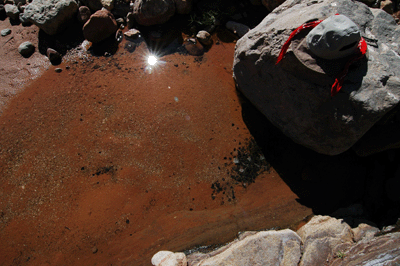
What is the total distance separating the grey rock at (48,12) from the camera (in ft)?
15.3

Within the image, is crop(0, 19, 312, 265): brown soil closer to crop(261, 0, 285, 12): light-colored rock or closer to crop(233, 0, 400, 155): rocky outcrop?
crop(233, 0, 400, 155): rocky outcrop

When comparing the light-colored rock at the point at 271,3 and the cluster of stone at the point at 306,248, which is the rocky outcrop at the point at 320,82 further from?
the cluster of stone at the point at 306,248

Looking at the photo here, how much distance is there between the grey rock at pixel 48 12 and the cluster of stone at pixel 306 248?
4.81m

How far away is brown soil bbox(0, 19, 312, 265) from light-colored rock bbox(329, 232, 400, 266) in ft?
2.75

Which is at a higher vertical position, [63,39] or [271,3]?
[271,3]

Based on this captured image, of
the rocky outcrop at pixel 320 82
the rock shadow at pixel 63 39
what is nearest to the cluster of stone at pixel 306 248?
the rocky outcrop at pixel 320 82

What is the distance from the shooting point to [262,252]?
2986 mm

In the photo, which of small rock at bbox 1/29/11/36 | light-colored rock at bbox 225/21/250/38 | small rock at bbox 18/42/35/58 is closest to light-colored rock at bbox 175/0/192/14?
light-colored rock at bbox 225/21/250/38

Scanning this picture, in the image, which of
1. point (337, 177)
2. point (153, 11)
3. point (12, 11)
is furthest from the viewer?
point (12, 11)

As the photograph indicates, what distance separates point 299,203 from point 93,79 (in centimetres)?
432

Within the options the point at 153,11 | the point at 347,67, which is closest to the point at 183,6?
the point at 153,11

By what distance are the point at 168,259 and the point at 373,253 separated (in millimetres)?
2483

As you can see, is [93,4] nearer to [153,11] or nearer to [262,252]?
[153,11]

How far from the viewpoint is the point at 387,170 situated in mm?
3830
